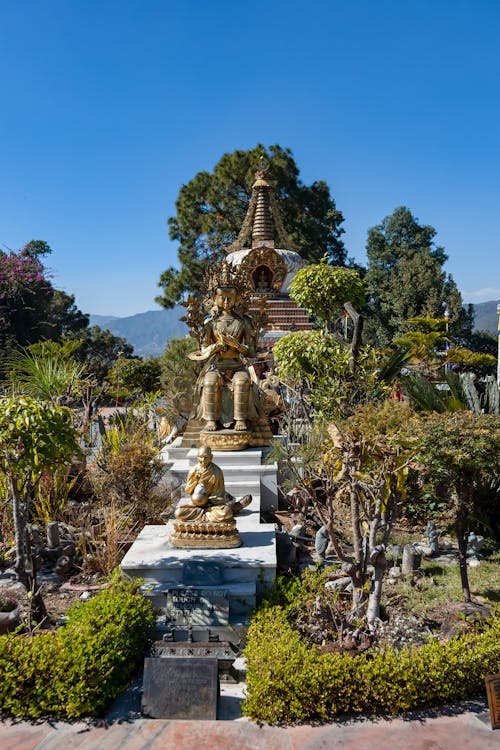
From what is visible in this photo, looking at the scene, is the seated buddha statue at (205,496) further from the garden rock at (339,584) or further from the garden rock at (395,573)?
the garden rock at (395,573)

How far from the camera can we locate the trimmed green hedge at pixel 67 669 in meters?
4.61

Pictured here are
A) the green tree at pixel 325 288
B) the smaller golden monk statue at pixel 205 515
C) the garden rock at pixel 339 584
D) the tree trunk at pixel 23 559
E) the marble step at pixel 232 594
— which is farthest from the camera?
the green tree at pixel 325 288

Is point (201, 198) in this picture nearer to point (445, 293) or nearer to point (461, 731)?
point (445, 293)

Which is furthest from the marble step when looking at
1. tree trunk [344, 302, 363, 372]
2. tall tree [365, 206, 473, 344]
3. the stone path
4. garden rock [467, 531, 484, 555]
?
tall tree [365, 206, 473, 344]

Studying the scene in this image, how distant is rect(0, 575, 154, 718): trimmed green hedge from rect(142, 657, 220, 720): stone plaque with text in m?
0.38

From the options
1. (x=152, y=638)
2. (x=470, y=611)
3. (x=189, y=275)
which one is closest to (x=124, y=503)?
(x=152, y=638)

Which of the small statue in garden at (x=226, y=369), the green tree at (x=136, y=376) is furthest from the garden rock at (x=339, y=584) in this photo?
the green tree at (x=136, y=376)

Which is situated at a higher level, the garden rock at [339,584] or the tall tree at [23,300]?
the tall tree at [23,300]

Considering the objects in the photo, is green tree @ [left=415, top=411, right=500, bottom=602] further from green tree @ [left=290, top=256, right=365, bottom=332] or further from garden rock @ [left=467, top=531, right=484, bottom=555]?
green tree @ [left=290, top=256, right=365, bottom=332]

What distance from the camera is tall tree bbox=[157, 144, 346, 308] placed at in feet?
104

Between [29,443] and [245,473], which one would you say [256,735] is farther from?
[245,473]

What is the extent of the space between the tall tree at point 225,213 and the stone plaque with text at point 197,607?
1027 inches

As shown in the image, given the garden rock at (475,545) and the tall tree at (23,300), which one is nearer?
the garden rock at (475,545)

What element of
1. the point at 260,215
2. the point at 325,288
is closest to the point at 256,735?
the point at 325,288
